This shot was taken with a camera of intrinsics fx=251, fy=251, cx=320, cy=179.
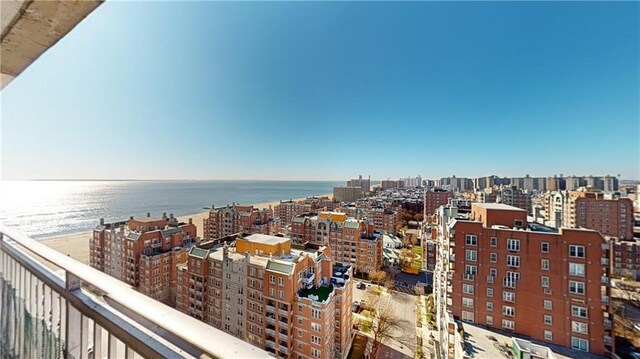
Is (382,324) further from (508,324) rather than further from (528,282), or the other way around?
(528,282)

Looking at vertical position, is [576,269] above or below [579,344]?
above

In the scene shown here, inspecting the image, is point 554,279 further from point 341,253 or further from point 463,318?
point 341,253

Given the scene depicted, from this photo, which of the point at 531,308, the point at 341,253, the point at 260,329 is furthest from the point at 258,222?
the point at 531,308

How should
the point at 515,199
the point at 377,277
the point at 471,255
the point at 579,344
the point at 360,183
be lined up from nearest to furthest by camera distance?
the point at 579,344 < the point at 471,255 < the point at 377,277 < the point at 515,199 < the point at 360,183

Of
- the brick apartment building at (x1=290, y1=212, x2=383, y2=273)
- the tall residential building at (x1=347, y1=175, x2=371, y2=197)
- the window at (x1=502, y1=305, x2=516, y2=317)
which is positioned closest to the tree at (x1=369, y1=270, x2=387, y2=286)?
the brick apartment building at (x1=290, y1=212, x2=383, y2=273)

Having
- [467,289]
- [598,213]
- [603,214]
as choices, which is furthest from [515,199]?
[467,289]

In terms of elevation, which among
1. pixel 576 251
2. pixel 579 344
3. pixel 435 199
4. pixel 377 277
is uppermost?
pixel 576 251

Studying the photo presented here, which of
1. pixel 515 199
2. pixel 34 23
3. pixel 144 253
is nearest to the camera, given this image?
pixel 34 23
